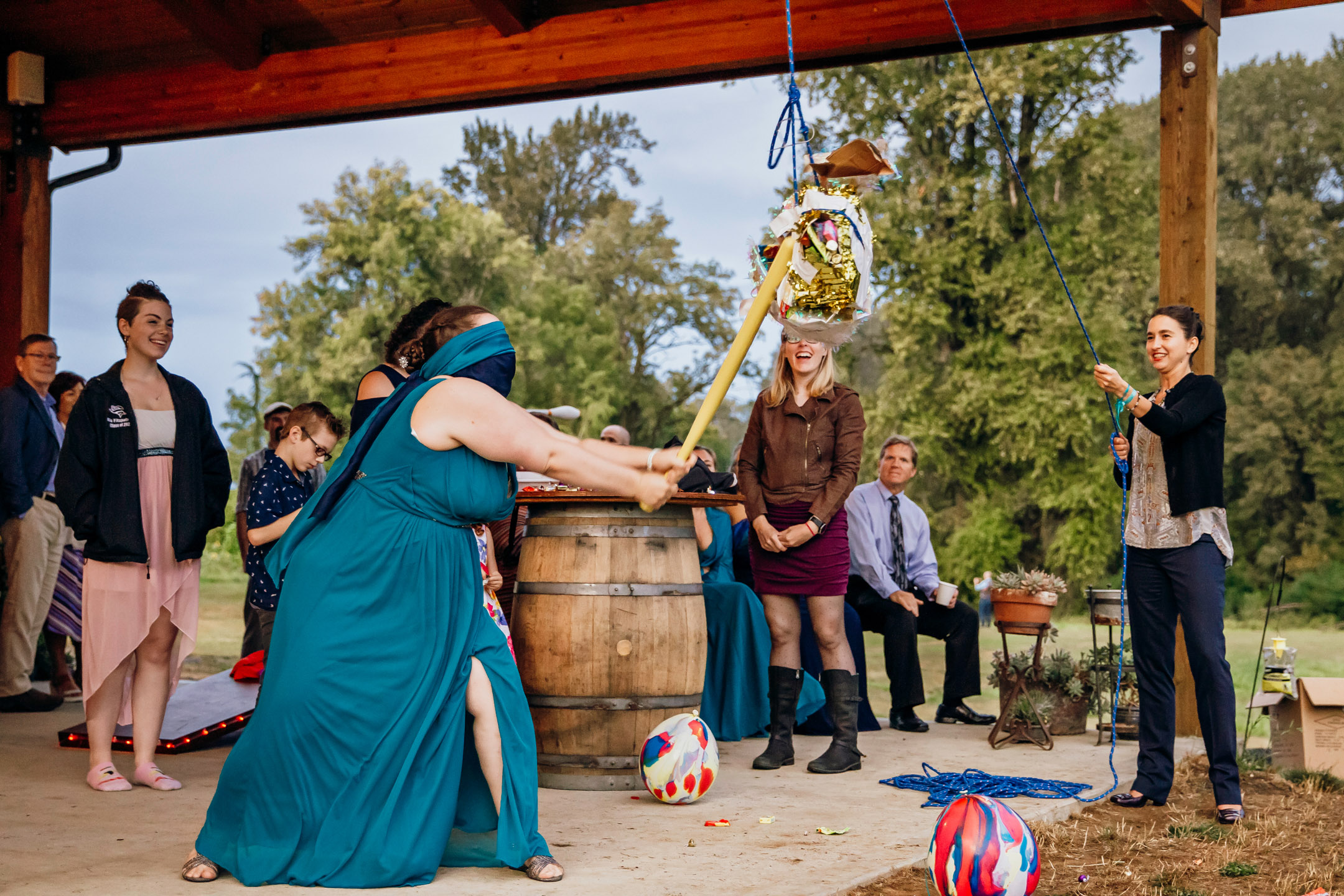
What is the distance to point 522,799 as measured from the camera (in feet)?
11.4

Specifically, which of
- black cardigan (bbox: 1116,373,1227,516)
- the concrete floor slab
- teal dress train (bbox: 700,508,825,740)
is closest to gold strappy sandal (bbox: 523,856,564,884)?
the concrete floor slab

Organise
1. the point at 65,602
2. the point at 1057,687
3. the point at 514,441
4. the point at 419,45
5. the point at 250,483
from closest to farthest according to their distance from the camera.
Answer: the point at 514,441 < the point at 1057,687 < the point at 65,602 < the point at 419,45 < the point at 250,483

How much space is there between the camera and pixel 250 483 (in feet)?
26.3

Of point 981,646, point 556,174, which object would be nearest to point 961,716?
point 981,646

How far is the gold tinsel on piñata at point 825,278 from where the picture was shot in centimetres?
291

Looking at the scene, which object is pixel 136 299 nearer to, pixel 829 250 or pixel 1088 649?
pixel 829 250

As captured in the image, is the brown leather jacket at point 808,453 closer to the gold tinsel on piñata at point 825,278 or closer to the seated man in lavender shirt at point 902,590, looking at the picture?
the seated man in lavender shirt at point 902,590

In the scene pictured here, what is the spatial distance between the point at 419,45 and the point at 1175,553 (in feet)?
17.5

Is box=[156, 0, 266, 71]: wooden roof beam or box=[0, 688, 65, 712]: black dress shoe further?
box=[156, 0, 266, 71]: wooden roof beam

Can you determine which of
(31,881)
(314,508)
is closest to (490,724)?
A: (314,508)

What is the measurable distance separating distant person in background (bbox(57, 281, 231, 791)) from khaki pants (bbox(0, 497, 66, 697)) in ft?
8.08

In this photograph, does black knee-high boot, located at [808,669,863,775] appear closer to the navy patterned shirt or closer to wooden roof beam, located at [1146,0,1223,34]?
the navy patterned shirt

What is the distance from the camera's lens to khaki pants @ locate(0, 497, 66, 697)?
680 centimetres

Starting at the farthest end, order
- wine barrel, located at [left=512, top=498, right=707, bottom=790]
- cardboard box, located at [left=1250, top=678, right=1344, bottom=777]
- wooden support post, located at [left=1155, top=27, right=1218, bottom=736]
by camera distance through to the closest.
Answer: wooden support post, located at [left=1155, top=27, right=1218, bottom=736]
cardboard box, located at [left=1250, top=678, right=1344, bottom=777]
wine barrel, located at [left=512, top=498, right=707, bottom=790]
